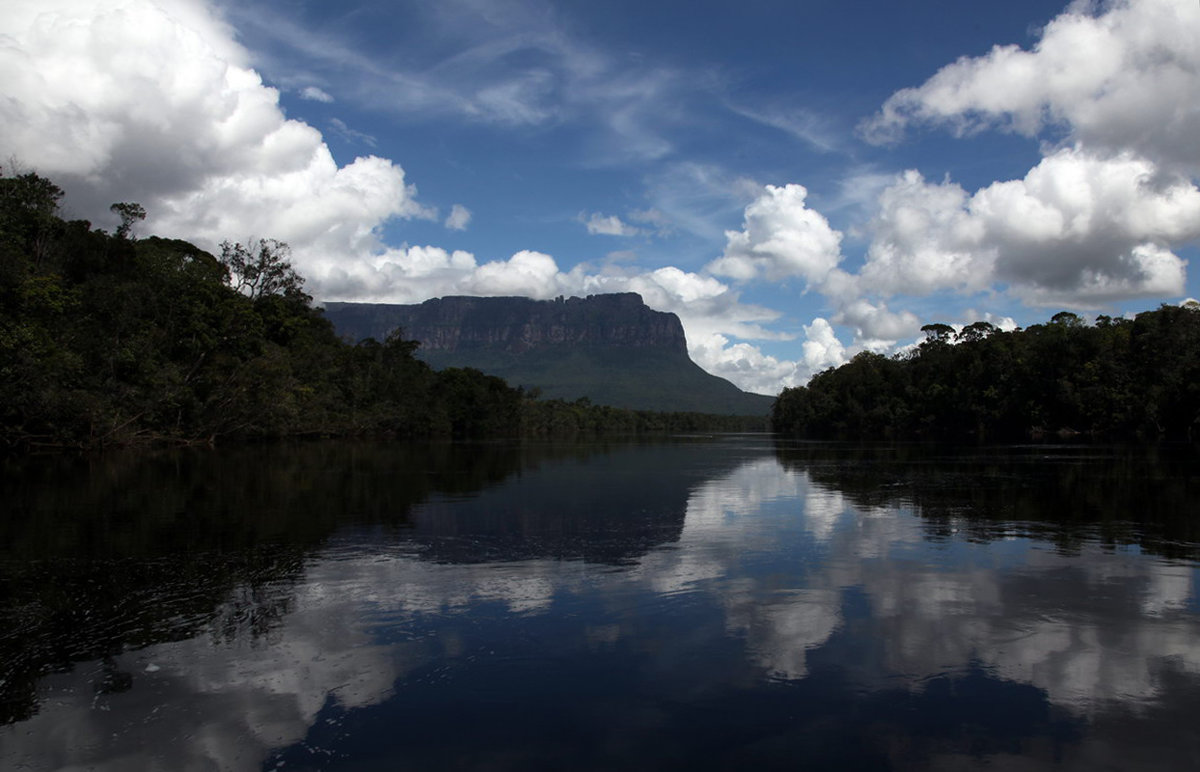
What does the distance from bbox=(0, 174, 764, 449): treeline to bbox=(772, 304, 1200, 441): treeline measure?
83845 mm

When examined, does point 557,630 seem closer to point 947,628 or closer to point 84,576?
point 947,628

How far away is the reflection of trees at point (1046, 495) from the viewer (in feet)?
59.6

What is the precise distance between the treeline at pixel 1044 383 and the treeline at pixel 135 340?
8385cm

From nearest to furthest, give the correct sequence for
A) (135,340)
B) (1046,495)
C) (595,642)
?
(595,642), (1046,495), (135,340)

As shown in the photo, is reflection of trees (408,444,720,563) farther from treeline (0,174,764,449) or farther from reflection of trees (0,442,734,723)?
treeline (0,174,764,449)

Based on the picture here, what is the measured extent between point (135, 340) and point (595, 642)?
54.6 meters

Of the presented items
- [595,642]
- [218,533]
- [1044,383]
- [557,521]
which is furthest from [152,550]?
[1044,383]

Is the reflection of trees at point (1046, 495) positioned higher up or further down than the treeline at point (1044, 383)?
further down

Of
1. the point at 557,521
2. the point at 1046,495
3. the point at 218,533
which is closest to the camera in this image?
the point at 218,533

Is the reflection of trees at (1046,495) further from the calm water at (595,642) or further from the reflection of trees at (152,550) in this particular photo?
the reflection of trees at (152,550)

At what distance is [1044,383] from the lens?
337ft

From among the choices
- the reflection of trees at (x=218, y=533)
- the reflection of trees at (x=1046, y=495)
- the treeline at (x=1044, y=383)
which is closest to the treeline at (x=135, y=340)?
the reflection of trees at (x=218, y=533)

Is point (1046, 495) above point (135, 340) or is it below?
below

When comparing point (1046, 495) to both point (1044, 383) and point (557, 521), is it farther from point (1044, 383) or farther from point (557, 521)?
point (1044, 383)
